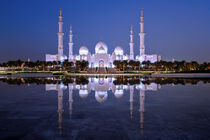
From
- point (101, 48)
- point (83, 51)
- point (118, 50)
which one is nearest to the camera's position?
point (101, 48)

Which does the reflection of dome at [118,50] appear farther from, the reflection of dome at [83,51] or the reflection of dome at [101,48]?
the reflection of dome at [83,51]

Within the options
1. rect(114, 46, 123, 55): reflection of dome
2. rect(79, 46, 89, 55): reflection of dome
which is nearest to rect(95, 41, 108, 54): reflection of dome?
rect(114, 46, 123, 55): reflection of dome

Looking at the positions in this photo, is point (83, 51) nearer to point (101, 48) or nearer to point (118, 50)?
point (101, 48)

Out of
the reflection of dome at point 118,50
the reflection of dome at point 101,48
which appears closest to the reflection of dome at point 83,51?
the reflection of dome at point 101,48

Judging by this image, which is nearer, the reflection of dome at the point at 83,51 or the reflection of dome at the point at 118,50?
the reflection of dome at the point at 83,51

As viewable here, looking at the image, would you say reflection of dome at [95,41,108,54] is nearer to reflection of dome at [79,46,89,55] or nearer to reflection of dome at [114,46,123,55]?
reflection of dome at [114,46,123,55]

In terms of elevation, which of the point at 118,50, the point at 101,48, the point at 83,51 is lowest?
the point at 83,51

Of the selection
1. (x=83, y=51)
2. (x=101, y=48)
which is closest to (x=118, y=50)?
(x=101, y=48)

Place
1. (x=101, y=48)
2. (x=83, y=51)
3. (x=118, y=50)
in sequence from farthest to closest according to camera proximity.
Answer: (x=118, y=50), (x=83, y=51), (x=101, y=48)

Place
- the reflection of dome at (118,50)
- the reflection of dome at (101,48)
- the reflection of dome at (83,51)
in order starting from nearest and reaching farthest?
the reflection of dome at (101,48) → the reflection of dome at (83,51) → the reflection of dome at (118,50)

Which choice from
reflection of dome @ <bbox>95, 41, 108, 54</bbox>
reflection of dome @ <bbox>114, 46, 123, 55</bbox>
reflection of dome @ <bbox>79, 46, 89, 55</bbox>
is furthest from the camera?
reflection of dome @ <bbox>114, 46, 123, 55</bbox>

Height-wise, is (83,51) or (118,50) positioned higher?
(118,50)

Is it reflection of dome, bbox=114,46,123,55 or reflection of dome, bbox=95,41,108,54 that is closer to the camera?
reflection of dome, bbox=95,41,108,54

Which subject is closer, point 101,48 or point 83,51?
point 101,48
